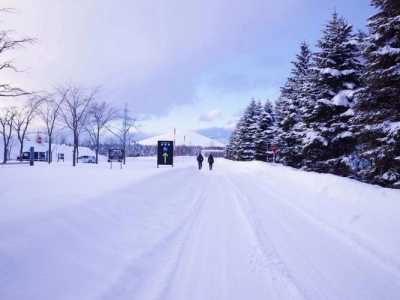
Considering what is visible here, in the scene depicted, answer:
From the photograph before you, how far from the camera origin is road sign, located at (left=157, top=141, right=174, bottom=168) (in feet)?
92.0

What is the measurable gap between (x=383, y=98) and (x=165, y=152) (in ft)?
65.6

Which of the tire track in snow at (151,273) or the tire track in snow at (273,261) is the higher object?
the tire track in snow at (273,261)

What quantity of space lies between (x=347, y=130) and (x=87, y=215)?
17290 millimetres

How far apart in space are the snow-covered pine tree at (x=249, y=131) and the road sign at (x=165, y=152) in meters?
21.7

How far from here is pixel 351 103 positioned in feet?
59.7

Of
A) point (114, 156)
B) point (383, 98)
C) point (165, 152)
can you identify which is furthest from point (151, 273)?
point (165, 152)

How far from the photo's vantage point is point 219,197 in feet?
37.7

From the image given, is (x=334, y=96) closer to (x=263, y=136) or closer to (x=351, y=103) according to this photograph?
(x=351, y=103)

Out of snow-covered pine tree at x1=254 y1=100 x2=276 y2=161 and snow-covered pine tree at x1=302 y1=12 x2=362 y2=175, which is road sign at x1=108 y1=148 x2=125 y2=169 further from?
snow-covered pine tree at x1=254 y1=100 x2=276 y2=161

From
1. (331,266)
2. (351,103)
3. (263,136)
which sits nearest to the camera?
(331,266)

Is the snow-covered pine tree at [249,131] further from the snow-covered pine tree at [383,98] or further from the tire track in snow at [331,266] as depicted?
the tire track in snow at [331,266]

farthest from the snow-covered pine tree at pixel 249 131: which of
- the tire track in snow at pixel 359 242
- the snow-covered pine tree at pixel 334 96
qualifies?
the tire track in snow at pixel 359 242

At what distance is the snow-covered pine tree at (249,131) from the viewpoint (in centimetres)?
4806

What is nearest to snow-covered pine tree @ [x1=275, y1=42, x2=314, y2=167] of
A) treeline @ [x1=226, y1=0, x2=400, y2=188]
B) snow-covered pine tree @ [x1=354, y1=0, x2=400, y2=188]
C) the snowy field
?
treeline @ [x1=226, y1=0, x2=400, y2=188]
